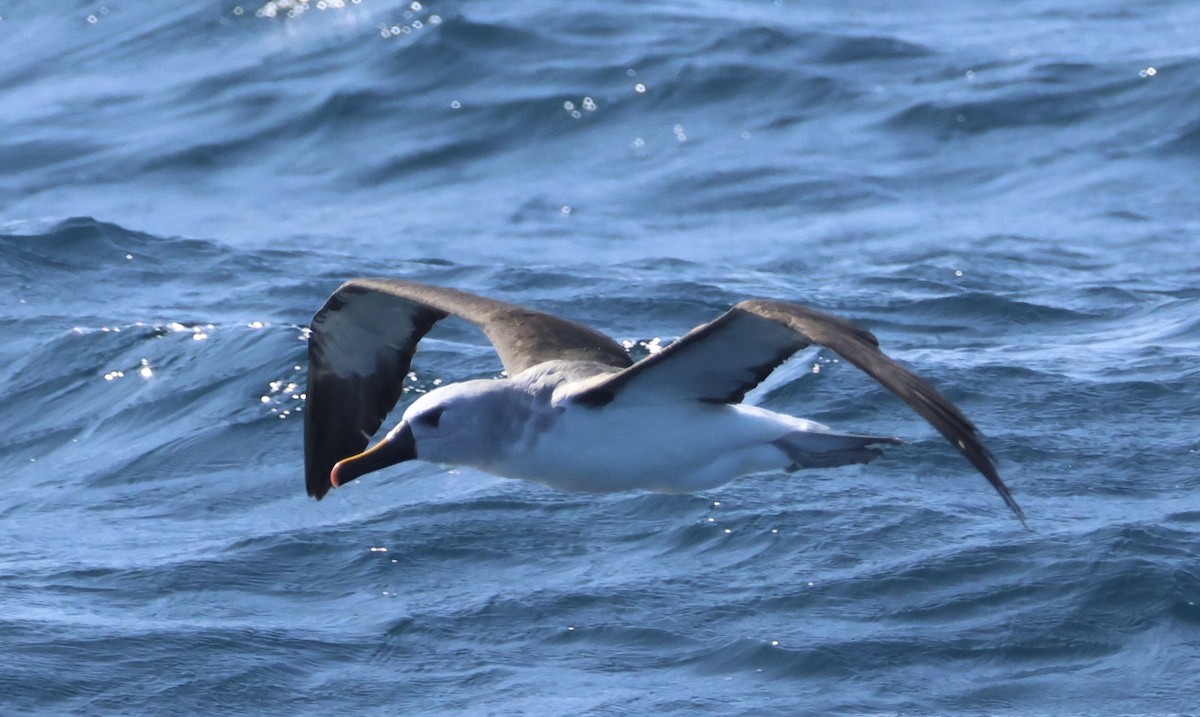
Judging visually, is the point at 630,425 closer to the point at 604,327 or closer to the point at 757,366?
the point at 757,366

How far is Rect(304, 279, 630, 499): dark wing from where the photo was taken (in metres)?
9.27

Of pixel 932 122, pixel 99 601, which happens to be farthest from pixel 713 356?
pixel 932 122

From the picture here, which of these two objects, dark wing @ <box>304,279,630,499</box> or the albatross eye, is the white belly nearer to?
the albatross eye

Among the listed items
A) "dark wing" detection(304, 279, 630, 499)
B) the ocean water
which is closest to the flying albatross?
"dark wing" detection(304, 279, 630, 499)

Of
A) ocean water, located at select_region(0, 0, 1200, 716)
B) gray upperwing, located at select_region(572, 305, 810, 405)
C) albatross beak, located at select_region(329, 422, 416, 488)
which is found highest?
gray upperwing, located at select_region(572, 305, 810, 405)

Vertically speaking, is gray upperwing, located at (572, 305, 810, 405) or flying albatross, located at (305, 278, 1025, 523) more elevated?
gray upperwing, located at (572, 305, 810, 405)

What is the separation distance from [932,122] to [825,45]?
8.36 feet

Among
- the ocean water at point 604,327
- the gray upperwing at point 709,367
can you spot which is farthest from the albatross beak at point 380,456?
the ocean water at point 604,327

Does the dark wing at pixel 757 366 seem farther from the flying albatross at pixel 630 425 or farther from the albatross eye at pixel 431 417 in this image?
the albatross eye at pixel 431 417

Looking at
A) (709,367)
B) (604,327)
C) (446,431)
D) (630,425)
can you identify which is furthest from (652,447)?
(604,327)

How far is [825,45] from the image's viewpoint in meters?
20.7

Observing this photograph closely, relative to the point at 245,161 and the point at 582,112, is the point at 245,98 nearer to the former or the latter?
the point at 245,161

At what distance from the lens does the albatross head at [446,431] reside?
8.24 metres

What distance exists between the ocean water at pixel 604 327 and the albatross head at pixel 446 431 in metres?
1.32
